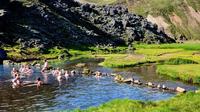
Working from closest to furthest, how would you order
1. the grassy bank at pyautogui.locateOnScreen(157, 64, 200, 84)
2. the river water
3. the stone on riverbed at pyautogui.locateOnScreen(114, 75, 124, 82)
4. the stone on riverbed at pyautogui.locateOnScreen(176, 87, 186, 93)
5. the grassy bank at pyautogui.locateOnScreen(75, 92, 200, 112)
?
the grassy bank at pyautogui.locateOnScreen(75, 92, 200, 112) < the river water < the stone on riverbed at pyautogui.locateOnScreen(176, 87, 186, 93) < the grassy bank at pyautogui.locateOnScreen(157, 64, 200, 84) < the stone on riverbed at pyautogui.locateOnScreen(114, 75, 124, 82)

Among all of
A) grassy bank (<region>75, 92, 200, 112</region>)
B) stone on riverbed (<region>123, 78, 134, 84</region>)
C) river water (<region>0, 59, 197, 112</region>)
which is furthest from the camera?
stone on riverbed (<region>123, 78, 134, 84</region>)

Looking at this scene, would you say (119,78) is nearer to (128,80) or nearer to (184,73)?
(128,80)

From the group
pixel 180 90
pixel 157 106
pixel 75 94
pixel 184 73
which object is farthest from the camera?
pixel 184 73

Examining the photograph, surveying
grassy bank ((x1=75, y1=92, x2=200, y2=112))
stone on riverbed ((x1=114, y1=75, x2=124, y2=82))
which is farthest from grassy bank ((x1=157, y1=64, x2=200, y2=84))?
grassy bank ((x1=75, y1=92, x2=200, y2=112))

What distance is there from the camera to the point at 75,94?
87.4 metres

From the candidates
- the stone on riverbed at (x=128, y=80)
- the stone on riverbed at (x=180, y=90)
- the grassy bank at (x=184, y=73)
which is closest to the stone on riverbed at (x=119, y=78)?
the stone on riverbed at (x=128, y=80)

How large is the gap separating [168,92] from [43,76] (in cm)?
4040

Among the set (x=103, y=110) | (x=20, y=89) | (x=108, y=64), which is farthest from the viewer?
(x=108, y=64)

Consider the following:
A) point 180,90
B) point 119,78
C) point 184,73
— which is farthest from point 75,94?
point 184,73

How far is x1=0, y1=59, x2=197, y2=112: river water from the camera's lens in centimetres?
7569

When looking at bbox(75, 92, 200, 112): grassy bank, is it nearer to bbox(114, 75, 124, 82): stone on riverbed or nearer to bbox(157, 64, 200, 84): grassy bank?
bbox(157, 64, 200, 84): grassy bank

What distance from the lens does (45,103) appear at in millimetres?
77500

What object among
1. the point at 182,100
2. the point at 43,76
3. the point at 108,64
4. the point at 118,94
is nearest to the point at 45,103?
the point at 118,94

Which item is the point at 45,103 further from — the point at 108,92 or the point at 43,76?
the point at 43,76
